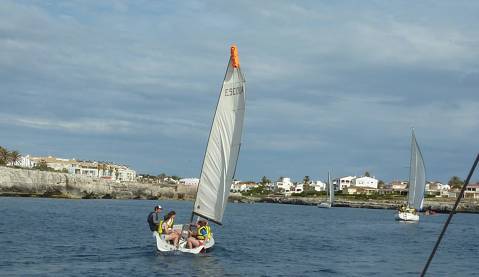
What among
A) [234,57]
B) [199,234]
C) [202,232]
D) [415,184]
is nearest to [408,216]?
[415,184]

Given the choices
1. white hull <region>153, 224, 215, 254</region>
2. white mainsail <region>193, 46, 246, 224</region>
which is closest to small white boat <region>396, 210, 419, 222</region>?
white hull <region>153, 224, 215, 254</region>

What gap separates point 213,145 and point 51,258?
11.0 metres

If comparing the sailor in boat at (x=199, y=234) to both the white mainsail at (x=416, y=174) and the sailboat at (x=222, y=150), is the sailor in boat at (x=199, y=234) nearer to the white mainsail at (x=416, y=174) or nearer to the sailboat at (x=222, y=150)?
the sailboat at (x=222, y=150)

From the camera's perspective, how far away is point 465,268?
1656 inches

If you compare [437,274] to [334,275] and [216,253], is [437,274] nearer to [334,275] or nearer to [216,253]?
[334,275]

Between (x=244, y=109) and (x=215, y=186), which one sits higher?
(x=244, y=109)

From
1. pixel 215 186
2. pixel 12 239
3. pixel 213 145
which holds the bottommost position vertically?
pixel 12 239

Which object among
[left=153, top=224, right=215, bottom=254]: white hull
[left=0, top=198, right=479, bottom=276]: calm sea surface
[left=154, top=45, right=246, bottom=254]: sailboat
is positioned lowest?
[left=0, top=198, right=479, bottom=276]: calm sea surface

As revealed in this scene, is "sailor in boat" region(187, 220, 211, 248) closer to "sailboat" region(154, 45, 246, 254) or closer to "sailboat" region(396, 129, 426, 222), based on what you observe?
"sailboat" region(154, 45, 246, 254)

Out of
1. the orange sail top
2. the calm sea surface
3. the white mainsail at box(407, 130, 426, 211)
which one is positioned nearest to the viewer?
the calm sea surface

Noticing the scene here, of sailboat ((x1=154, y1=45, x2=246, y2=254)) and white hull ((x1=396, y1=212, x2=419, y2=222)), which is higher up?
sailboat ((x1=154, y1=45, x2=246, y2=254))

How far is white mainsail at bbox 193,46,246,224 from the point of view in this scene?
35656mm

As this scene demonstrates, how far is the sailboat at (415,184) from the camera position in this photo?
4227 inches

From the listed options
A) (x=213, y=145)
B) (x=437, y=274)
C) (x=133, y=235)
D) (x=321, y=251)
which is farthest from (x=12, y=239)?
(x=437, y=274)
